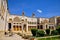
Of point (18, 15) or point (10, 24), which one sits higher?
point (18, 15)

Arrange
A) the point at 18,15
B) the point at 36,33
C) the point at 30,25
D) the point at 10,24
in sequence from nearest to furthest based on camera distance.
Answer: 1. the point at 36,33
2. the point at 10,24
3. the point at 30,25
4. the point at 18,15

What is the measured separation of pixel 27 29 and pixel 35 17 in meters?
16.1

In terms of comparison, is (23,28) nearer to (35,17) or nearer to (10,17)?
(10,17)

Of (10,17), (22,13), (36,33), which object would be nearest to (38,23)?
(22,13)

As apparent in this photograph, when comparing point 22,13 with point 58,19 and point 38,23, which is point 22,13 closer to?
point 38,23

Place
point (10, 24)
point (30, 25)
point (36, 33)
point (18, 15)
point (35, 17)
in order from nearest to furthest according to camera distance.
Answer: point (36, 33)
point (10, 24)
point (30, 25)
point (18, 15)
point (35, 17)

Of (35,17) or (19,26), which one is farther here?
(35,17)

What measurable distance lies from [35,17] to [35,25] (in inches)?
360

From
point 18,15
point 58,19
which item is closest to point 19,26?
point 18,15

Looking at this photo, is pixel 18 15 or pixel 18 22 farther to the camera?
pixel 18 15

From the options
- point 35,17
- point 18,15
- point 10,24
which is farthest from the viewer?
point 35,17

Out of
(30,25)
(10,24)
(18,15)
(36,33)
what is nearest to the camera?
(36,33)

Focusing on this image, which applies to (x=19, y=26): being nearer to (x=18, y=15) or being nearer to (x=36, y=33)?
(x=18, y=15)

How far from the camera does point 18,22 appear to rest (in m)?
58.3
